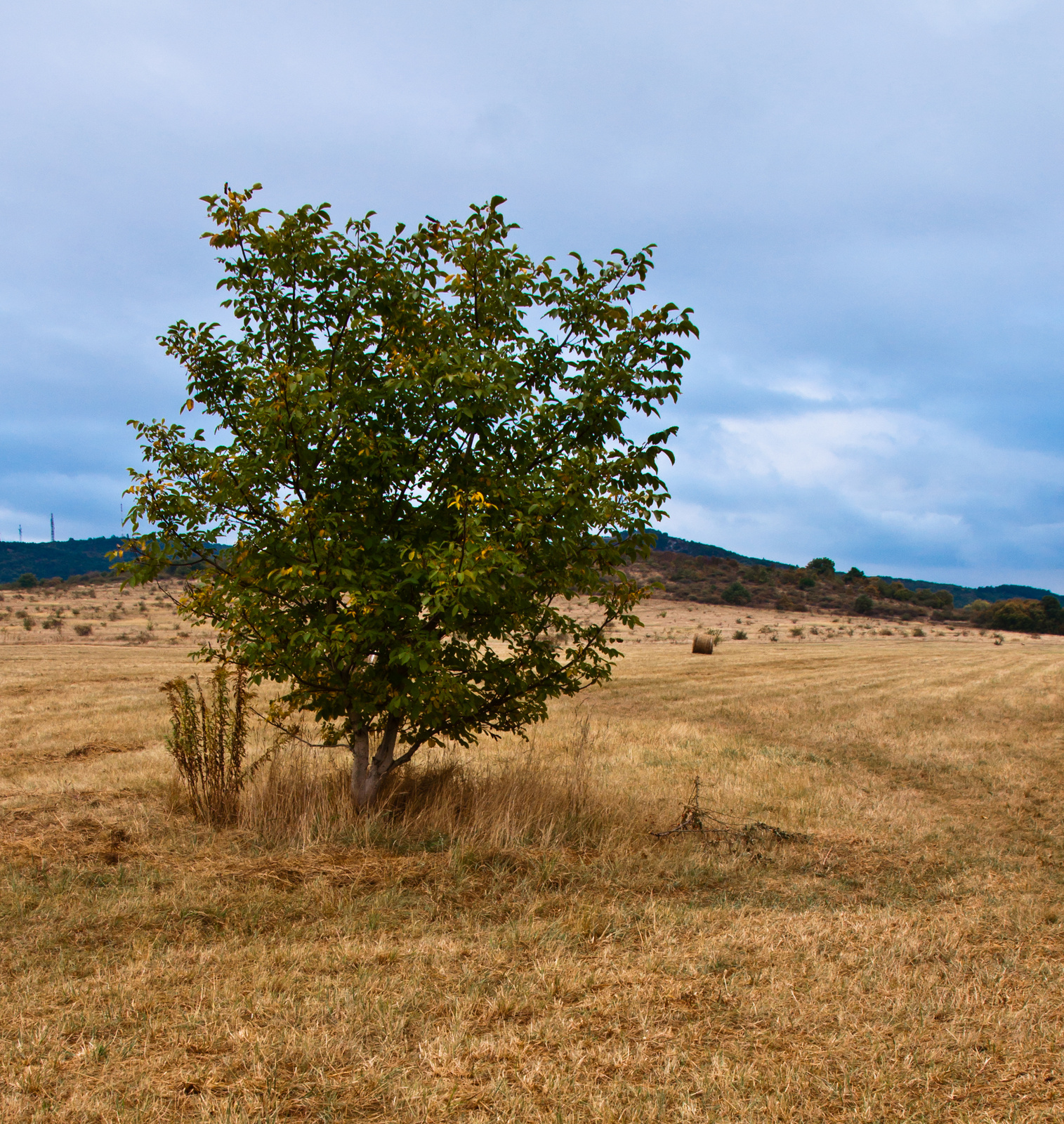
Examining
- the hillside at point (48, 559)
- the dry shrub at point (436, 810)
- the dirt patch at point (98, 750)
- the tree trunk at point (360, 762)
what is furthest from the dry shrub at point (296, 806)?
the hillside at point (48, 559)

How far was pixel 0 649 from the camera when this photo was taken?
1179 inches

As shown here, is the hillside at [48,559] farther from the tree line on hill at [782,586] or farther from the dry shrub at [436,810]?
the dry shrub at [436,810]

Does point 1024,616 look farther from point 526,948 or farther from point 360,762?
point 526,948

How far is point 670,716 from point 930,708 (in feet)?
22.2

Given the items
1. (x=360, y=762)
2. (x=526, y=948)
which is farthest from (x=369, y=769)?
(x=526, y=948)

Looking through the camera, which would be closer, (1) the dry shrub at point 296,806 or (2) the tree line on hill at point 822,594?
(1) the dry shrub at point 296,806

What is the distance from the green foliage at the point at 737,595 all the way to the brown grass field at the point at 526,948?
272 feet

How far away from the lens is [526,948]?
5539 mm

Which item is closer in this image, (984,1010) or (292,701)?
(984,1010)

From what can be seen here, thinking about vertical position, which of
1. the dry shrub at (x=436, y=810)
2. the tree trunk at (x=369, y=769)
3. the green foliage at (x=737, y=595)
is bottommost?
the dry shrub at (x=436, y=810)

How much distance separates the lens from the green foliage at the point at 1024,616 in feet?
305

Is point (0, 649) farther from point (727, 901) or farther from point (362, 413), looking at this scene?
point (727, 901)

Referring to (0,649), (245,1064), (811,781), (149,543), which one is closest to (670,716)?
(811,781)

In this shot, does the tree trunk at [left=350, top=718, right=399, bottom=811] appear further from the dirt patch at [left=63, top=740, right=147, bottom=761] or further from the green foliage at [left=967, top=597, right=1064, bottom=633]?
the green foliage at [left=967, top=597, right=1064, bottom=633]
